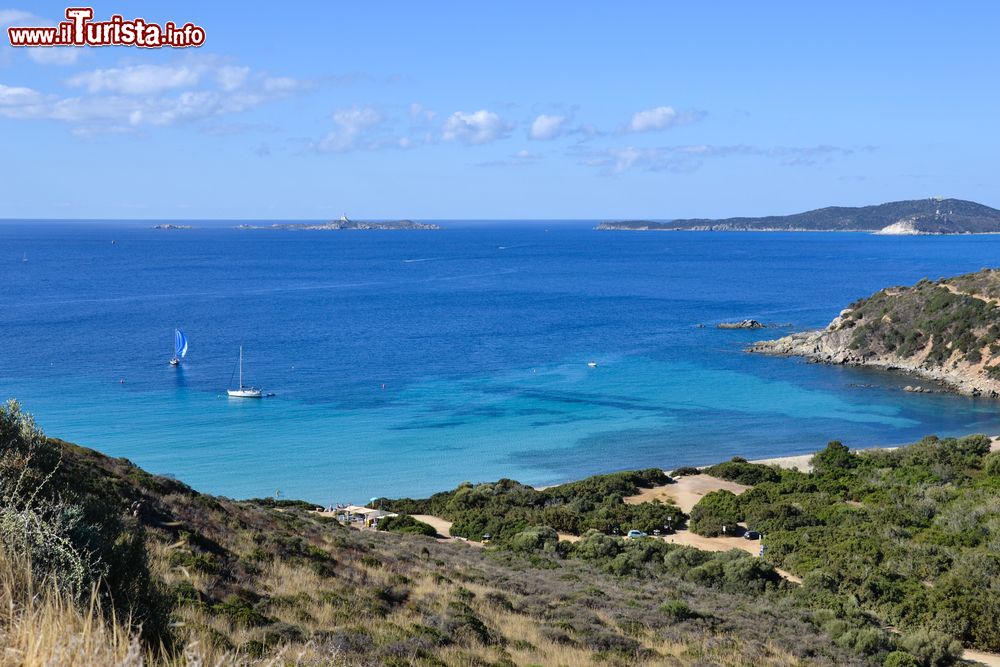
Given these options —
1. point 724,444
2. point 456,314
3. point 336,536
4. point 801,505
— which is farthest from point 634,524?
point 456,314

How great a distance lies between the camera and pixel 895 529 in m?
24.4

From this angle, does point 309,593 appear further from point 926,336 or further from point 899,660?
point 926,336

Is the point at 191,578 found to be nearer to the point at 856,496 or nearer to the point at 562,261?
the point at 856,496

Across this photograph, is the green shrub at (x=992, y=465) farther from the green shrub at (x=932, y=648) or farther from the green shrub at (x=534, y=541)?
the green shrub at (x=932, y=648)

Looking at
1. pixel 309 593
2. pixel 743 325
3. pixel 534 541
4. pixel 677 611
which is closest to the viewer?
pixel 309 593

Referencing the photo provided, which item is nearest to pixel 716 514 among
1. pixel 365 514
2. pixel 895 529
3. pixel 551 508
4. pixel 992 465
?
pixel 551 508

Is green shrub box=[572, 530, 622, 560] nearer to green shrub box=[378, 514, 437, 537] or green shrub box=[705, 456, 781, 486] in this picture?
green shrub box=[378, 514, 437, 537]

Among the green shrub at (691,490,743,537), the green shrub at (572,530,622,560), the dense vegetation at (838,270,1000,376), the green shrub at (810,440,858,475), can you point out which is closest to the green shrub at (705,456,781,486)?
the green shrub at (810,440,858,475)

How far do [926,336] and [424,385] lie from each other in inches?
1627

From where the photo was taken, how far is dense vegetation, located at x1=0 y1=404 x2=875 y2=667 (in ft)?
17.2

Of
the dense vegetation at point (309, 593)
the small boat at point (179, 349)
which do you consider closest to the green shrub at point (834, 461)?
the dense vegetation at point (309, 593)

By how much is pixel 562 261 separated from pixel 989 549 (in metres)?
161

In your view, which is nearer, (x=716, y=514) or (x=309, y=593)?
(x=309, y=593)

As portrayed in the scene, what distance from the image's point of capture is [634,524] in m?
28.8
